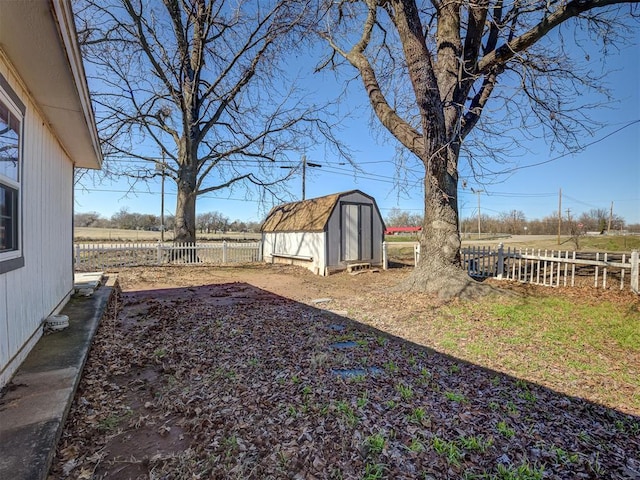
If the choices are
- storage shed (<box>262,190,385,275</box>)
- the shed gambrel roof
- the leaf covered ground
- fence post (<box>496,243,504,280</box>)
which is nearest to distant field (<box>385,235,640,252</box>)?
storage shed (<box>262,190,385,275</box>)

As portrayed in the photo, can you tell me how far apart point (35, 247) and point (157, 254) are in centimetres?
1072

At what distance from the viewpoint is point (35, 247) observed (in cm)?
354

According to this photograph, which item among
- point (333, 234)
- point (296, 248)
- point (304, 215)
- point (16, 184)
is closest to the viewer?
point (16, 184)

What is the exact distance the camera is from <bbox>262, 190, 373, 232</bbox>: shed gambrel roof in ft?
39.3

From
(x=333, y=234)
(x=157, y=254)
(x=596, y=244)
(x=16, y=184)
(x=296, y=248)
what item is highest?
(x=16, y=184)

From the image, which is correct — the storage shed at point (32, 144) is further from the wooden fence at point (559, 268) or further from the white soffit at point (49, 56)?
the wooden fence at point (559, 268)

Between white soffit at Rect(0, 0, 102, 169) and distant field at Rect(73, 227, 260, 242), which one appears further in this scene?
distant field at Rect(73, 227, 260, 242)

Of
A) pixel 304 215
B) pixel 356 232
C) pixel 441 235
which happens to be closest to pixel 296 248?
pixel 304 215

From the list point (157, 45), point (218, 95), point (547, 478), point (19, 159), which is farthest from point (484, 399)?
point (157, 45)

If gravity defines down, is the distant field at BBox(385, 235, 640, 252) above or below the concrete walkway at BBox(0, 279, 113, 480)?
above

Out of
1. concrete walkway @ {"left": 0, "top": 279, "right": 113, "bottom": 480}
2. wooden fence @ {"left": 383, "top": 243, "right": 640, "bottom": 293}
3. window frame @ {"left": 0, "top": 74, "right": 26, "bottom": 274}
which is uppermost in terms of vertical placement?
window frame @ {"left": 0, "top": 74, "right": 26, "bottom": 274}

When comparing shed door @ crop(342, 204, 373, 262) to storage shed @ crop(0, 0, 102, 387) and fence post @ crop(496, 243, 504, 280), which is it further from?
storage shed @ crop(0, 0, 102, 387)

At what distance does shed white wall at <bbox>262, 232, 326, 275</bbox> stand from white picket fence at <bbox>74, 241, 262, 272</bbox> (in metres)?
0.81

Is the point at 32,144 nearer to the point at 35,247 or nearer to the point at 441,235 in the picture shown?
the point at 35,247
